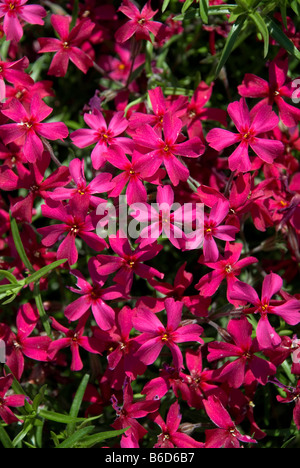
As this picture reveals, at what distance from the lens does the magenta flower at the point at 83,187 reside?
4.09ft

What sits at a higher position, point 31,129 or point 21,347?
point 31,129

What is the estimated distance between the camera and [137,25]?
1380mm

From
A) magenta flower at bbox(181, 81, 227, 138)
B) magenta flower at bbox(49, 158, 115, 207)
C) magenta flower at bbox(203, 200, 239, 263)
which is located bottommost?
magenta flower at bbox(203, 200, 239, 263)

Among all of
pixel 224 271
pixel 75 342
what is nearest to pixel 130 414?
pixel 75 342

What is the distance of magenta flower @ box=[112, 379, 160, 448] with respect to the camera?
129cm

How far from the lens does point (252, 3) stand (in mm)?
1267

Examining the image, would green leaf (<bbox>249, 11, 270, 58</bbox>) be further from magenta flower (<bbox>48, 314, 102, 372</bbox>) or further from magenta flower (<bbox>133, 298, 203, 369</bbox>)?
magenta flower (<bbox>48, 314, 102, 372</bbox>)

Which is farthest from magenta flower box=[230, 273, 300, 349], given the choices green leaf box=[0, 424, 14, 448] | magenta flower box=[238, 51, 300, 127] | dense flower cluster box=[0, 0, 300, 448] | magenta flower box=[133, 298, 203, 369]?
green leaf box=[0, 424, 14, 448]

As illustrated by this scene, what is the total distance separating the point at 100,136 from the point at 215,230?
0.41 m

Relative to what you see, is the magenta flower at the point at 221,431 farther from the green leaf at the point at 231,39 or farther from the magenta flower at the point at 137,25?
the magenta flower at the point at 137,25

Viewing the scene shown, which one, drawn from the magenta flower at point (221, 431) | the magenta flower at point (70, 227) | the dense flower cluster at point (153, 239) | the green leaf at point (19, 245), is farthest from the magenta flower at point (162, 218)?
the magenta flower at point (221, 431)

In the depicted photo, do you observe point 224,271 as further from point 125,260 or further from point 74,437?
point 74,437

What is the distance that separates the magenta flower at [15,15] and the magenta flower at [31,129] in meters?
0.21

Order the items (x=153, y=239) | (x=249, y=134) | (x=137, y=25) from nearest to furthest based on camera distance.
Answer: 1. (x=153, y=239)
2. (x=249, y=134)
3. (x=137, y=25)
